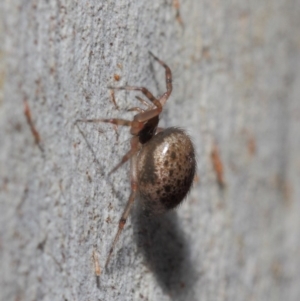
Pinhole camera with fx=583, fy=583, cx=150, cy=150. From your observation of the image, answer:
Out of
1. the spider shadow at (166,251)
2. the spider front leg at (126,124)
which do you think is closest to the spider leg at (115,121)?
the spider front leg at (126,124)

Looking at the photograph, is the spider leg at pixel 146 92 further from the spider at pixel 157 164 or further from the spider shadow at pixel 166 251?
the spider shadow at pixel 166 251

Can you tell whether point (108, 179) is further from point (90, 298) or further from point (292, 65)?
point (292, 65)

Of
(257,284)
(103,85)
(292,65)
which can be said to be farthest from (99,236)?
(292,65)

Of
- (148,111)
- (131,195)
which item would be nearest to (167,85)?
(148,111)

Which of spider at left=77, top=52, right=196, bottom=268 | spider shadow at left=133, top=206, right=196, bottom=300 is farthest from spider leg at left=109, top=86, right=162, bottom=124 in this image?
spider shadow at left=133, top=206, right=196, bottom=300

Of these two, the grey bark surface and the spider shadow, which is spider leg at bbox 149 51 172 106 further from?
the spider shadow

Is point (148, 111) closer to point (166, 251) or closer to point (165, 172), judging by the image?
point (165, 172)
